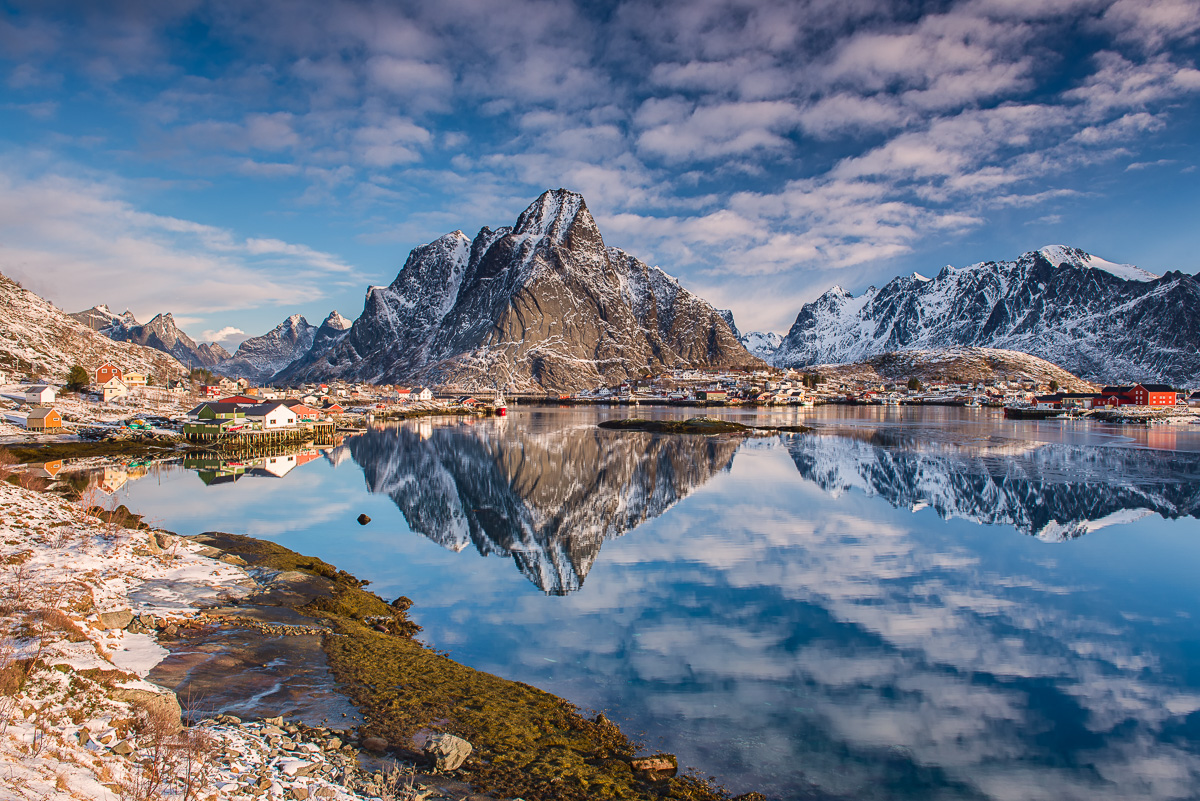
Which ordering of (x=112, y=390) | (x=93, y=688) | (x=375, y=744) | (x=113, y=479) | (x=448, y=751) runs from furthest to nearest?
1. (x=112, y=390)
2. (x=113, y=479)
3. (x=375, y=744)
4. (x=448, y=751)
5. (x=93, y=688)

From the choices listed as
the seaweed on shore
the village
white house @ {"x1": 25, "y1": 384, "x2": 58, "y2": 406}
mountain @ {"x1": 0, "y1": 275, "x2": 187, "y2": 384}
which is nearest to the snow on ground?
the seaweed on shore

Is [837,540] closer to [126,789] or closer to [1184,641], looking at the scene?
[1184,641]

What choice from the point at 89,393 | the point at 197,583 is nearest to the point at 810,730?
the point at 197,583

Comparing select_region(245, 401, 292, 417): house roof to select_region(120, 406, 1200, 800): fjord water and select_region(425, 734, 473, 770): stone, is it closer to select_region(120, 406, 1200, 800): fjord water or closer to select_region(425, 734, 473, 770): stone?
select_region(120, 406, 1200, 800): fjord water

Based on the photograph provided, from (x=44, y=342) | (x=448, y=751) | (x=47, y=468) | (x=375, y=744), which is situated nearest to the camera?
(x=448, y=751)

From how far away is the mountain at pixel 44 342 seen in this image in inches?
3408

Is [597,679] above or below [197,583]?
below

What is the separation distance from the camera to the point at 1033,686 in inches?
463

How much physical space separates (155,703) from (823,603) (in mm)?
14884

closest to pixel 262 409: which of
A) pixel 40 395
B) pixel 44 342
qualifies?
pixel 40 395

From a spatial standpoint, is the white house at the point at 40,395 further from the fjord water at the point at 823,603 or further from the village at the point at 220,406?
the fjord water at the point at 823,603

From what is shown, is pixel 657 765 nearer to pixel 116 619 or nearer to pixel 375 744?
pixel 375 744

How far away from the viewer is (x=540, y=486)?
37.1 metres

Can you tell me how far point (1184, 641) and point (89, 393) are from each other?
108958mm
